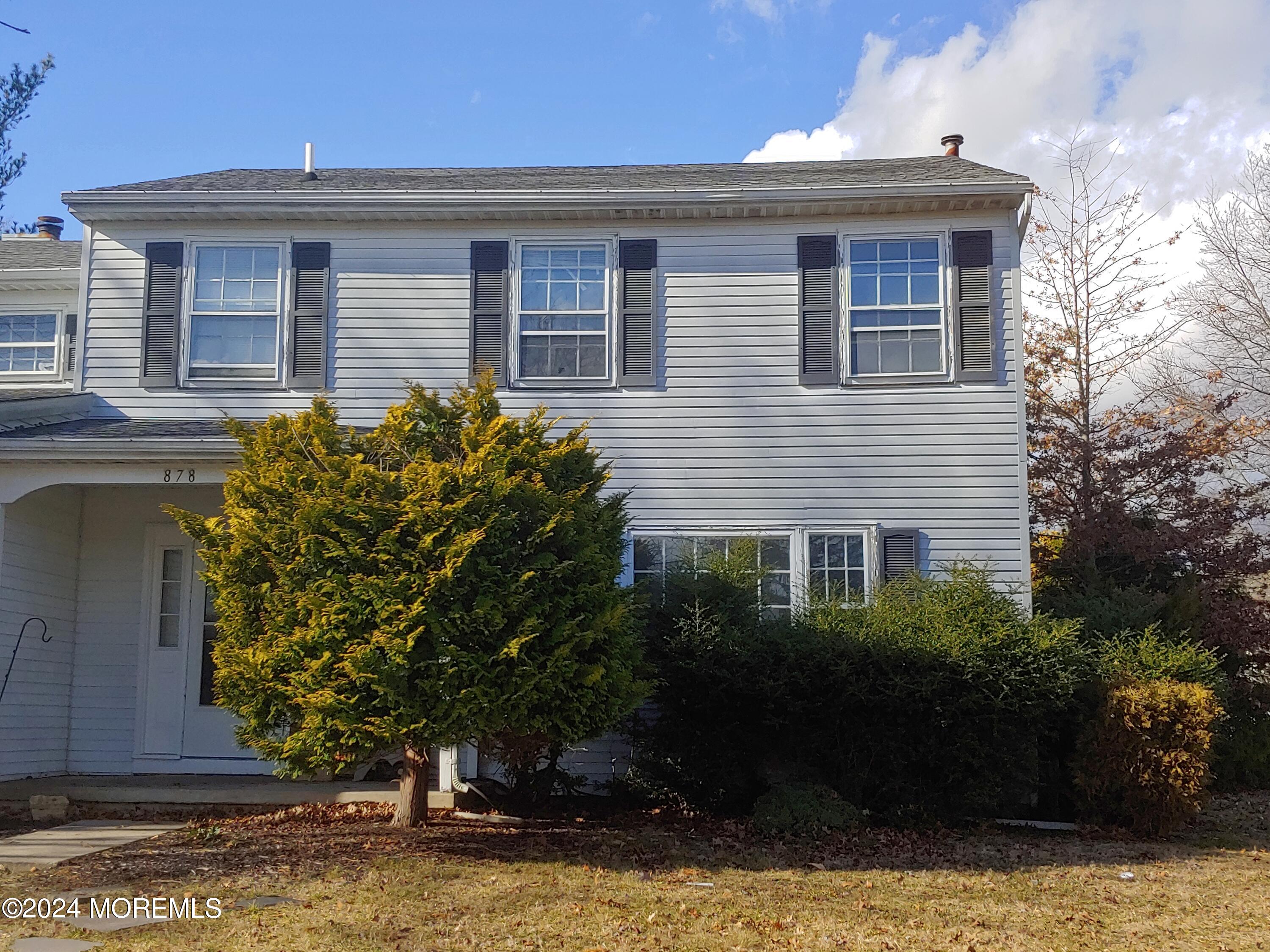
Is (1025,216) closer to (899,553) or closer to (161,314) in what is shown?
(899,553)

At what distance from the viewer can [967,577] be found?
9.00 m

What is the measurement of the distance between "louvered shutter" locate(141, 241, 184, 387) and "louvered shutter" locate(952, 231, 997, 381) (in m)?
7.63

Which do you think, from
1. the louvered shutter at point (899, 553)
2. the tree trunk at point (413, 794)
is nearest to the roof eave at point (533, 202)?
the louvered shutter at point (899, 553)

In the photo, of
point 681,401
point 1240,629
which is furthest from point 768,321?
point 1240,629

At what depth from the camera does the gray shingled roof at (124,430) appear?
8930 millimetres

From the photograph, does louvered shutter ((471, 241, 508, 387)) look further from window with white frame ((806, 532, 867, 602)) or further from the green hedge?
window with white frame ((806, 532, 867, 602))

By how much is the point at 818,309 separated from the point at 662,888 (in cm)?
589

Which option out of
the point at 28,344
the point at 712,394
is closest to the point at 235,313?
the point at 28,344

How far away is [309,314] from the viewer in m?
10.4

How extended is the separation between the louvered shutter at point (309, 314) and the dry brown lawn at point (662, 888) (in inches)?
164

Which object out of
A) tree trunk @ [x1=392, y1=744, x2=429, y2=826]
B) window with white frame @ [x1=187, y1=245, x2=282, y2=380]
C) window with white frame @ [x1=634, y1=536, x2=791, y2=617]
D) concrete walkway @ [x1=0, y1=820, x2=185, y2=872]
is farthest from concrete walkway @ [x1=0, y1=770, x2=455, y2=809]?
window with white frame @ [x1=187, y1=245, x2=282, y2=380]

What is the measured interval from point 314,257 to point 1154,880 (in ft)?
29.5

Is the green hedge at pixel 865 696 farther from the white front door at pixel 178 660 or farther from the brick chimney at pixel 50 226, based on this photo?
the brick chimney at pixel 50 226

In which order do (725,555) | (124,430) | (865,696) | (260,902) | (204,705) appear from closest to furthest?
1. (260,902)
2. (865,696)
3. (124,430)
4. (725,555)
5. (204,705)
